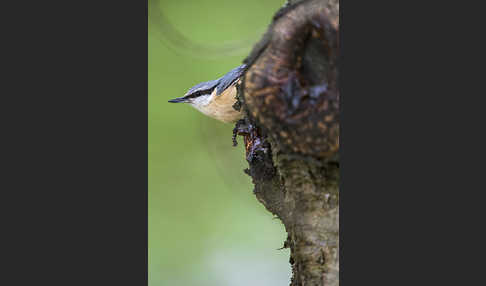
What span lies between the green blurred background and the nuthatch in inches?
4.9

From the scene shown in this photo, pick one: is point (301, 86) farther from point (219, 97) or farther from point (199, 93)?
point (199, 93)

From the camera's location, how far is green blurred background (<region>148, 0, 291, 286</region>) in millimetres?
1328

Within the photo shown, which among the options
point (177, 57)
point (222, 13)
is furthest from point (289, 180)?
point (177, 57)

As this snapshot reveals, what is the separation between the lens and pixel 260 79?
781 mm

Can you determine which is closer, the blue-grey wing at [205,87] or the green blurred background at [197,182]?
the blue-grey wing at [205,87]

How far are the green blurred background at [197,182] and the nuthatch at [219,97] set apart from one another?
0.12 m

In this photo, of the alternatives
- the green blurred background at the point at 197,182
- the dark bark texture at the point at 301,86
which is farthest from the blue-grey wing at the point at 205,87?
the dark bark texture at the point at 301,86

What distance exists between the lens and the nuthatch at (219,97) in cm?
115

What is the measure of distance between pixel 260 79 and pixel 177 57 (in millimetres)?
747

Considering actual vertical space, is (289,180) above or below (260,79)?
below

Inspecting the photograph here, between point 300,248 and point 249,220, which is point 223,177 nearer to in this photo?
point 249,220

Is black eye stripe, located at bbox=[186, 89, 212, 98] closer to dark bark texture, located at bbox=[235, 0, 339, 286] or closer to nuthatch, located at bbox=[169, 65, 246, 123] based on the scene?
nuthatch, located at bbox=[169, 65, 246, 123]

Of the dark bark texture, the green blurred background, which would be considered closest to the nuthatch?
the green blurred background

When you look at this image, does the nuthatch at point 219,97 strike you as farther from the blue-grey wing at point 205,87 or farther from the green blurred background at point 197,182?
the green blurred background at point 197,182
